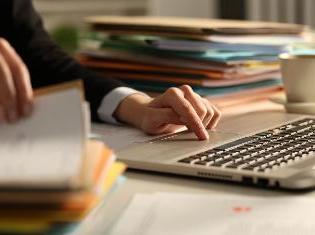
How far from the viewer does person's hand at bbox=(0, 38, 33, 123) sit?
2.50 feet

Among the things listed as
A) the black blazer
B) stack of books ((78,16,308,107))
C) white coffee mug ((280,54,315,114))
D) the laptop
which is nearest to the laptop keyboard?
the laptop

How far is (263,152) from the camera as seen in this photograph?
959 millimetres

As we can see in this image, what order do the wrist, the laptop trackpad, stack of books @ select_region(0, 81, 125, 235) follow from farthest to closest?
the wrist < the laptop trackpad < stack of books @ select_region(0, 81, 125, 235)

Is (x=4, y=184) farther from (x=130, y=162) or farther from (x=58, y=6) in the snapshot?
(x=58, y=6)

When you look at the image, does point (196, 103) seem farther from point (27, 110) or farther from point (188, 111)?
point (27, 110)

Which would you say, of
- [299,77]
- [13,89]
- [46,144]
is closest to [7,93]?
[13,89]

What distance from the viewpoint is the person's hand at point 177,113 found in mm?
1089

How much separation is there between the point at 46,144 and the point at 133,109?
0.56 metres

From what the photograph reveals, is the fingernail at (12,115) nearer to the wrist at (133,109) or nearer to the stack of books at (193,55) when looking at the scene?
the wrist at (133,109)

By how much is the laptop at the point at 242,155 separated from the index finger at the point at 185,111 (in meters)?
0.01

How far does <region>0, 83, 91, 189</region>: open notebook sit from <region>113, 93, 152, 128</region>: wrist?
45 centimetres

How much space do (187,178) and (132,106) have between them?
0.36 meters

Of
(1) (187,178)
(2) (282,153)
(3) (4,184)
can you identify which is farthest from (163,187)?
(3) (4,184)

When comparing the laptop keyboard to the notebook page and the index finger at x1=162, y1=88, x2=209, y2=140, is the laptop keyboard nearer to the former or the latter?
the index finger at x1=162, y1=88, x2=209, y2=140
